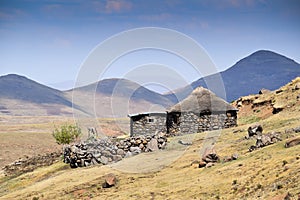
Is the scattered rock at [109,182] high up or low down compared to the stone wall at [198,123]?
down

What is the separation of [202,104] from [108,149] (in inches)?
491

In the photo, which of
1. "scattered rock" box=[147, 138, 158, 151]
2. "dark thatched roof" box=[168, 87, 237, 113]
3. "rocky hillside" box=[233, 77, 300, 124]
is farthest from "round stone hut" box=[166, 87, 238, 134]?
"scattered rock" box=[147, 138, 158, 151]

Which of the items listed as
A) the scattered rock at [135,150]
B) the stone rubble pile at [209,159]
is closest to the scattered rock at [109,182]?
the stone rubble pile at [209,159]

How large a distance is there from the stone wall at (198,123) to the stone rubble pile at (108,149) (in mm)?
6038

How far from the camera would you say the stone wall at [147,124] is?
148 feet

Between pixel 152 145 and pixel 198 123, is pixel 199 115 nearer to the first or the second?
pixel 198 123

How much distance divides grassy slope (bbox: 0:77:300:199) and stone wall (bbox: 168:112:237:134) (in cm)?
674

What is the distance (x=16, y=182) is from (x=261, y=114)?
2867 cm

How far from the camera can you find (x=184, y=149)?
34125 mm

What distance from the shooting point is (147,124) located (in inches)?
1788

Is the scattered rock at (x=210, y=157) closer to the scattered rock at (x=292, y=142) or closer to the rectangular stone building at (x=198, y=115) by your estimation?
the scattered rock at (x=292, y=142)

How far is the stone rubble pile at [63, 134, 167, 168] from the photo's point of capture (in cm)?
3472

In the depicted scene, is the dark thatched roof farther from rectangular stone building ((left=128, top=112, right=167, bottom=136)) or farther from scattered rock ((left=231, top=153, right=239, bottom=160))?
scattered rock ((left=231, top=153, right=239, bottom=160))

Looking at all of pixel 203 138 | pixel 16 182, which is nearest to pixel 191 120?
pixel 203 138
